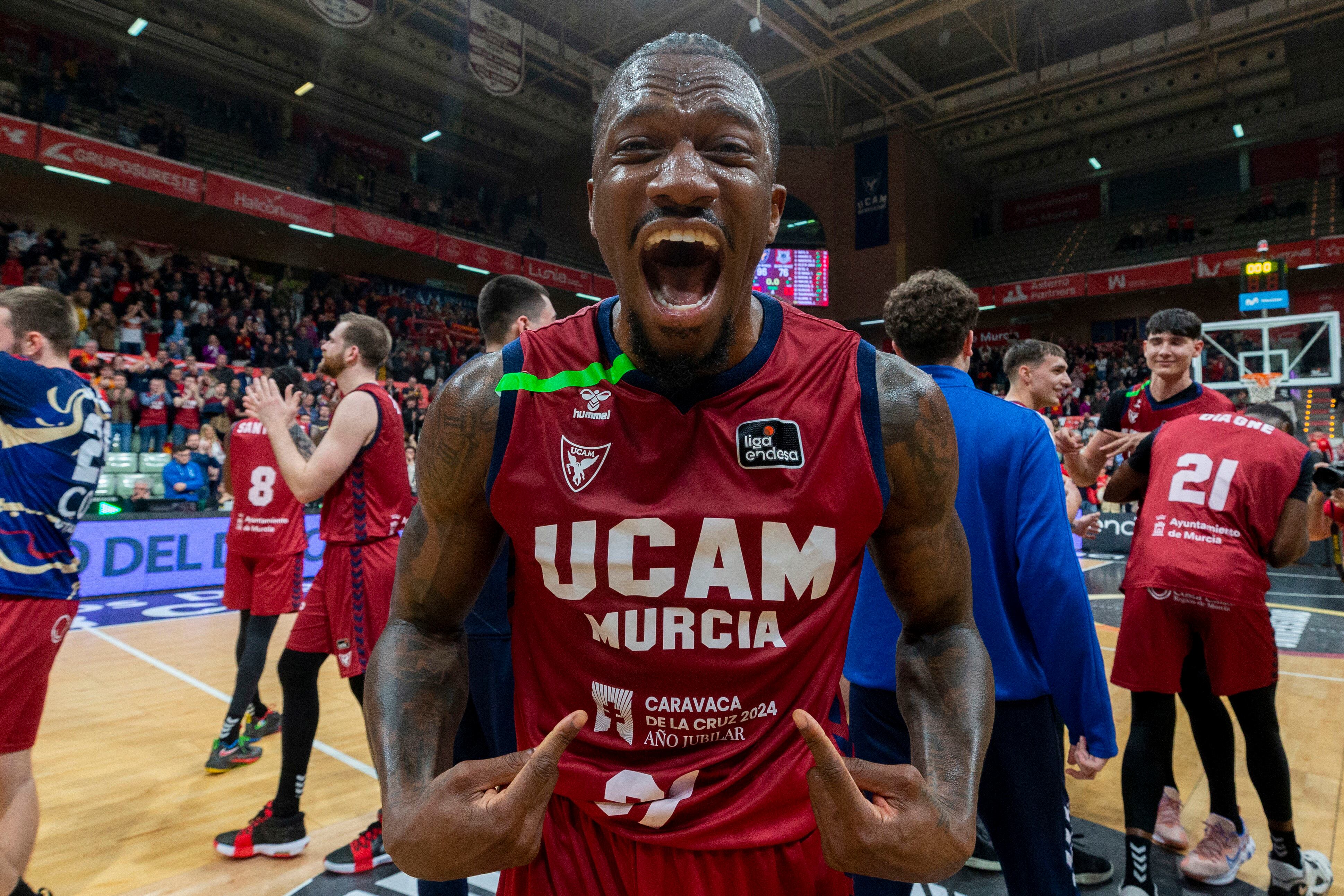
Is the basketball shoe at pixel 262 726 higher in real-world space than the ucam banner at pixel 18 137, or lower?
lower

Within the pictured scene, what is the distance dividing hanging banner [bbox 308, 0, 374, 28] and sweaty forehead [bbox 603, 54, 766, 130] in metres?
9.74

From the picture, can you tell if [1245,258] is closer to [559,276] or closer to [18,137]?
[559,276]

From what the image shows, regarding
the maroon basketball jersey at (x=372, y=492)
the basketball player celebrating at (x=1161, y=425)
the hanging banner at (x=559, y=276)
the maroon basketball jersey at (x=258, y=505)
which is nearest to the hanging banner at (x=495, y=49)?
the hanging banner at (x=559, y=276)

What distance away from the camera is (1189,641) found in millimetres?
2852

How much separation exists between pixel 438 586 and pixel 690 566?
0.43 metres

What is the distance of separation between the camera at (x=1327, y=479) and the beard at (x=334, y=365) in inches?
148

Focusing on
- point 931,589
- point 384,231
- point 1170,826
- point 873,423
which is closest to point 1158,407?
point 1170,826

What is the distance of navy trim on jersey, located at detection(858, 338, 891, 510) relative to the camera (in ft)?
3.78

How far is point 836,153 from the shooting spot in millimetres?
21594

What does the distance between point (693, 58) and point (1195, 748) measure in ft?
15.8

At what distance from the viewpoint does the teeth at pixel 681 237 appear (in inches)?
42.9

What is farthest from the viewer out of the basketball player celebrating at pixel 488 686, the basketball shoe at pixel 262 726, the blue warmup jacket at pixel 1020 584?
the basketball shoe at pixel 262 726

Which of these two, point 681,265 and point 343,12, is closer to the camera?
point 681,265

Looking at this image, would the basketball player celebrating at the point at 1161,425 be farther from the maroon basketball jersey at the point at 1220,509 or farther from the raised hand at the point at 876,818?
the raised hand at the point at 876,818
